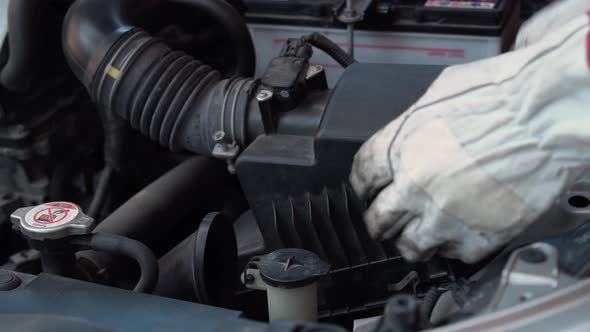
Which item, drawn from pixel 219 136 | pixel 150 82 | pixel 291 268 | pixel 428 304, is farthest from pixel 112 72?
pixel 428 304

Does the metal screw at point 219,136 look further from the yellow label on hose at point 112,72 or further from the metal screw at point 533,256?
the metal screw at point 533,256

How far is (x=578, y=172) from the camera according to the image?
28.5 inches

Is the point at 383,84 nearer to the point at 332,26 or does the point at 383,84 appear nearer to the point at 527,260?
the point at 527,260

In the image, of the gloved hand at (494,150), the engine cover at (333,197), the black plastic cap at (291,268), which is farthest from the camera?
the engine cover at (333,197)

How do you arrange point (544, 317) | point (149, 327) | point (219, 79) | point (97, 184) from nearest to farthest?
point (544, 317)
point (149, 327)
point (219, 79)
point (97, 184)

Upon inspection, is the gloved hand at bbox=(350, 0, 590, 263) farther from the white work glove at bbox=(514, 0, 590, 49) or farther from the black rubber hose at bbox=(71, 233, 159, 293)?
the black rubber hose at bbox=(71, 233, 159, 293)

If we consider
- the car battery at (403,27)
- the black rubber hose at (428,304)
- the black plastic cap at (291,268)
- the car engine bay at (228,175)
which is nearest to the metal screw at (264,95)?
the car engine bay at (228,175)

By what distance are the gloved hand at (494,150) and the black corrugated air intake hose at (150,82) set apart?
35cm

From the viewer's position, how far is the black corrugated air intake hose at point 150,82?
3.53 feet

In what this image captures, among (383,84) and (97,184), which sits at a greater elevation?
(383,84)

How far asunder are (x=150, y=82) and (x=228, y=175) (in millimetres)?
456

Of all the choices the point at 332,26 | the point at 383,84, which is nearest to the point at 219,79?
the point at 383,84

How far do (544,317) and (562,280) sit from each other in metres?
0.08

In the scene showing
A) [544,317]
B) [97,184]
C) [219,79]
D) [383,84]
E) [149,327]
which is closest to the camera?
[544,317]
